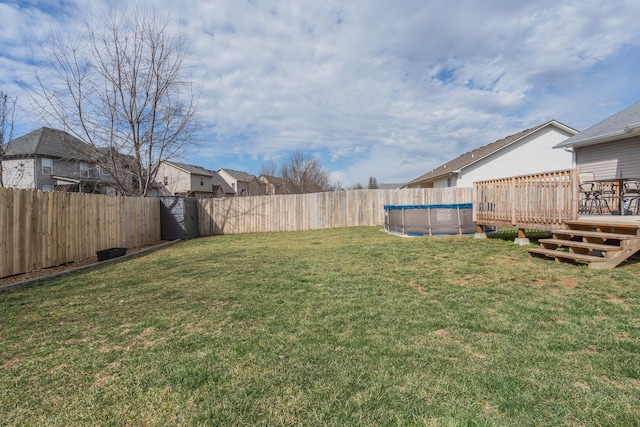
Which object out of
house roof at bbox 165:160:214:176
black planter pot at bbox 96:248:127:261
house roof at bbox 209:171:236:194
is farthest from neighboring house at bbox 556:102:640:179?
house roof at bbox 209:171:236:194

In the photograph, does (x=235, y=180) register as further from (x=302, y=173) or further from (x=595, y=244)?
(x=595, y=244)

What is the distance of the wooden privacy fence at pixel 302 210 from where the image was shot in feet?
49.8

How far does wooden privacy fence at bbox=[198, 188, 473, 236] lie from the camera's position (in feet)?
49.8

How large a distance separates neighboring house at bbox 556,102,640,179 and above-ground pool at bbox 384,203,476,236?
451 cm

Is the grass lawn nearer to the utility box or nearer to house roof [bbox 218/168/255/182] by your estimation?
the utility box

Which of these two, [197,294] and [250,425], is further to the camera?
[197,294]

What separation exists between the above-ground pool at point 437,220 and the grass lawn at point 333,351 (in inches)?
193

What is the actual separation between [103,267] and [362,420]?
23.6 ft

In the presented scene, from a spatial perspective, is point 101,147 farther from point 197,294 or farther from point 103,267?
point 197,294

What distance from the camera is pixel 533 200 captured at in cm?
643

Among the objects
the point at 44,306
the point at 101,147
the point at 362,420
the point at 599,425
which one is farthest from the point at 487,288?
the point at 101,147

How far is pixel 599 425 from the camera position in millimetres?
1488

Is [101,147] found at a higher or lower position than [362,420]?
higher

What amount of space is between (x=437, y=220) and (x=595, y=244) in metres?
4.77
